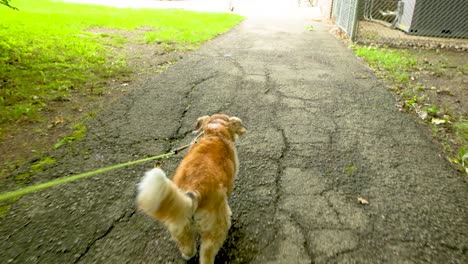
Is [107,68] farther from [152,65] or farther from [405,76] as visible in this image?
[405,76]

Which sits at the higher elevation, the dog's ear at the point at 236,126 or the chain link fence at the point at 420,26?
the chain link fence at the point at 420,26

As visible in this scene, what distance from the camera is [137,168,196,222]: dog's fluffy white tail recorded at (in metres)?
1.51

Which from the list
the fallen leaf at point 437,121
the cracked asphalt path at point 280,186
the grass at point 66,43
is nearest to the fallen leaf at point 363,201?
the cracked asphalt path at point 280,186

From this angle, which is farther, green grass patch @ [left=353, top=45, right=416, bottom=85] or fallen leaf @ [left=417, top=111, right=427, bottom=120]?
green grass patch @ [left=353, top=45, right=416, bottom=85]

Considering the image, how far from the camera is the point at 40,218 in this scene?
8.23ft

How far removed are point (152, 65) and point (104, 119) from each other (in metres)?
2.57

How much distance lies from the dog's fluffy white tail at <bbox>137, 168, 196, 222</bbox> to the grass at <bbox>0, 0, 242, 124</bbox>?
3.39 metres

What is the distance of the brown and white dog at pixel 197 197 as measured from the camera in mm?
1548

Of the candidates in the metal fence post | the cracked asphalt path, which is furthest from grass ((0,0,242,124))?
the metal fence post

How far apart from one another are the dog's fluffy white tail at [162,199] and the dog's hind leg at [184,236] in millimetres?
136

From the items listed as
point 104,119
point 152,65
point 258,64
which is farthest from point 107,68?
point 258,64

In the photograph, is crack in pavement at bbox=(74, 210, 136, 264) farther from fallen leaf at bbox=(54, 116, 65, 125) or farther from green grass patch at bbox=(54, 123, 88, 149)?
fallen leaf at bbox=(54, 116, 65, 125)

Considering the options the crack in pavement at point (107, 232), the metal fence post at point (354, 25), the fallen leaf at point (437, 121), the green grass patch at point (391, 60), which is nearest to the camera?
the crack in pavement at point (107, 232)

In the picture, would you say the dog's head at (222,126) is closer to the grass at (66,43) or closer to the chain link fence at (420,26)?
the grass at (66,43)
